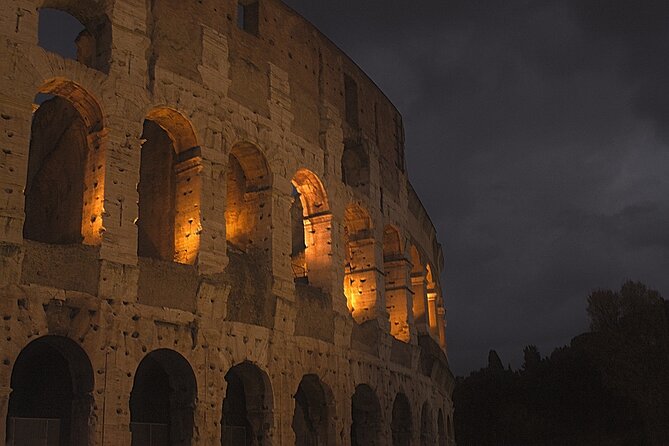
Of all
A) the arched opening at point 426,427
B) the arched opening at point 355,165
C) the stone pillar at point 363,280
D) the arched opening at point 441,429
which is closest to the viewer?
the stone pillar at point 363,280

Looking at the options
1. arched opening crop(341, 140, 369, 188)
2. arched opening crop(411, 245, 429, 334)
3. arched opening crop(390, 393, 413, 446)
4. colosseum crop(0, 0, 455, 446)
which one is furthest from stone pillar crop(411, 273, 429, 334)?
arched opening crop(341, 140, 369, 188)

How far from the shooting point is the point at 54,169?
14453 mm

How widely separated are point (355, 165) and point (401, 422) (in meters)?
6.02

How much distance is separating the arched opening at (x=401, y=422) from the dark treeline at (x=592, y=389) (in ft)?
50.7

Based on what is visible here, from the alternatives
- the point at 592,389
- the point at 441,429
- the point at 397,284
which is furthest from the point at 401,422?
the point at 592,389

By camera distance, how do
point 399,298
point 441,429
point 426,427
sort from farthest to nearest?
point 441,429, point 426,427, point 399,298

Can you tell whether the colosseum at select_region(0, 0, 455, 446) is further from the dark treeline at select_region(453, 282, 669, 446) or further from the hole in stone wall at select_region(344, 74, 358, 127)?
the dark treeline at select_region(453, 282, 669, 446)

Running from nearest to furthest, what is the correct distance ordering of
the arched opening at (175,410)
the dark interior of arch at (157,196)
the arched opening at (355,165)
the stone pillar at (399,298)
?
the arched opening at (175,410) < the dark interior of arch at (157,196) < the arched opening at (355,165) < the stone pillar at (399,298)

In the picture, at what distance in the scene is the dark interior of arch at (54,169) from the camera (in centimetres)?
1392

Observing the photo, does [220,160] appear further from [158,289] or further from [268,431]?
[268,431]

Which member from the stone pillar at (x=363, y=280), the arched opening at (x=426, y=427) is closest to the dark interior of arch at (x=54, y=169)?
the stone pillar at (x=363, y=280)

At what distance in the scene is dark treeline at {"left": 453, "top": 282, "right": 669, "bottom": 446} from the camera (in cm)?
3139

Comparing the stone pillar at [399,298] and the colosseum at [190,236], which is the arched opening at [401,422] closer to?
the colosseum at [190,236]

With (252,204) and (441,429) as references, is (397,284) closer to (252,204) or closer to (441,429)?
(441,429)
